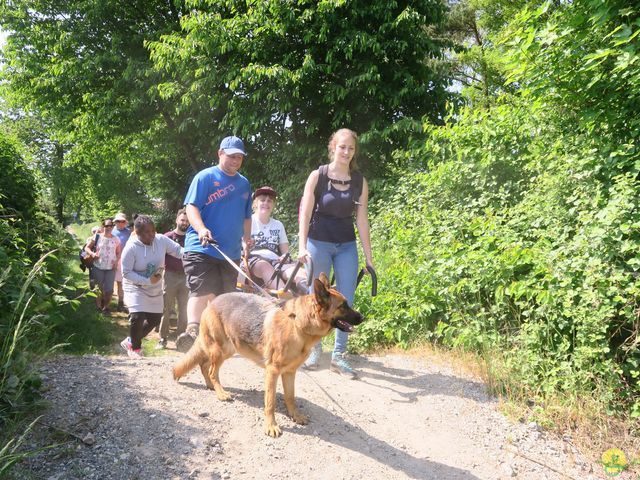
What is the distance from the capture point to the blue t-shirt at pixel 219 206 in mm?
4543

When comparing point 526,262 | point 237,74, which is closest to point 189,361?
point 526,262

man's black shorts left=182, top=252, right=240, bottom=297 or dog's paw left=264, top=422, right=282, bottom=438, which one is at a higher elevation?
man's black shorts left=182, top=252, right=240, bottom=297

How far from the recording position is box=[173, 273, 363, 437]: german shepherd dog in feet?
11.4

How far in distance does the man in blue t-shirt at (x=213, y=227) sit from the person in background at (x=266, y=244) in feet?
4.25

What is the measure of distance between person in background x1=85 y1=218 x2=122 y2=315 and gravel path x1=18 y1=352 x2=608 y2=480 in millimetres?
5444

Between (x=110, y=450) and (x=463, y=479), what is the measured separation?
8.28ft

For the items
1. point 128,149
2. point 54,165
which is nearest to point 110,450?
point 128,149

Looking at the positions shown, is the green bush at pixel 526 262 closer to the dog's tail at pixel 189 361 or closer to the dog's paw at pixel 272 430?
the dog's paw at pixel 272 430

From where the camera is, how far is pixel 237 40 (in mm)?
11172

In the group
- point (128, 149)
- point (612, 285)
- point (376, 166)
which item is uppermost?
point (128, 149)

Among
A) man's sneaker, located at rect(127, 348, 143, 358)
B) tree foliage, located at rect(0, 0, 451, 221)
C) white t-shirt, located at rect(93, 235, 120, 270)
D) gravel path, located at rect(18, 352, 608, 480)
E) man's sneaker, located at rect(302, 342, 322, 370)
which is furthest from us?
tree foliage, located at rect(0, 0, 451, 221)

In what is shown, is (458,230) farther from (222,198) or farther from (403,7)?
(403,7)

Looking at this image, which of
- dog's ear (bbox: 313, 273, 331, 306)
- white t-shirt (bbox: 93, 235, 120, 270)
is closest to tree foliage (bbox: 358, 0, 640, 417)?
dog's ear (bbox: 313, 273, 331, 306)

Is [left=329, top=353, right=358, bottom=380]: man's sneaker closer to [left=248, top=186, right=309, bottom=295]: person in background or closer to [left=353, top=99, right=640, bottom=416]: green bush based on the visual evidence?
[left=353, top=99, right=640, bottom=416]: green bush
